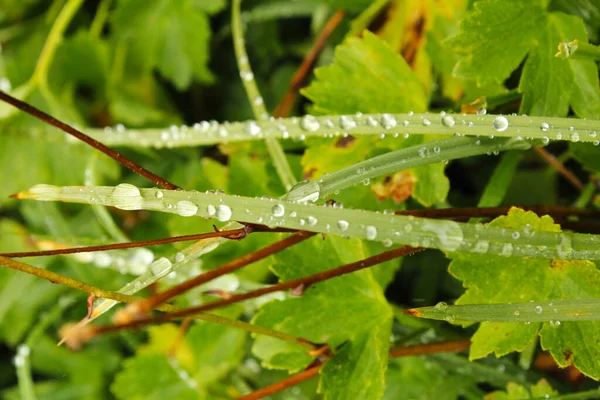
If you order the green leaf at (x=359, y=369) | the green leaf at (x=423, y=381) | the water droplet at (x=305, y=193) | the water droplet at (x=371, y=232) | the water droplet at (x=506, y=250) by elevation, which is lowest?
the green leaf at (x=423, y=381)

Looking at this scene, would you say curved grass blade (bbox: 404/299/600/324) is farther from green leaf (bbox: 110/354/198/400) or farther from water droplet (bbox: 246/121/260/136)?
green leaf (bbox: 110/354/198/400)

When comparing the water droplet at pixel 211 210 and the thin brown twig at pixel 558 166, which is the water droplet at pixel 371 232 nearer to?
the water droplet at pixel 211 210

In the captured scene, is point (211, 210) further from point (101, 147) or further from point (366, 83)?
point (366, 83)

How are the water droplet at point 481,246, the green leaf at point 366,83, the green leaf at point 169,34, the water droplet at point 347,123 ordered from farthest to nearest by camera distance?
the green leaf at point 169,34 < the green leaf at point 366,83 < the water droplet at point 347,123 < the water droplet at point 481,246

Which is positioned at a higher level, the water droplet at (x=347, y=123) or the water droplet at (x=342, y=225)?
the water droplet at (x=347, y=123)

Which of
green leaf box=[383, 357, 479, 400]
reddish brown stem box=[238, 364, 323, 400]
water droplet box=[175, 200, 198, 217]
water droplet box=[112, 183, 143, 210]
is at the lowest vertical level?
green leaf box=[383, 357, 479, 400]

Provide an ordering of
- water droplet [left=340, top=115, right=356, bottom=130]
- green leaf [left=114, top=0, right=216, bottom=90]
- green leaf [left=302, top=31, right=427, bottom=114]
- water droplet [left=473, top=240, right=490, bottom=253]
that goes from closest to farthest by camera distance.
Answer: water droplet [left=473, top=240, right=490, bottom=253] < water droplet [left=340, top=115, right=356, bottom=130] < green leaf [left=302, top=31, right=427, bottom=114] < green leaf [left=114, top=0, right=216, bottom=90]

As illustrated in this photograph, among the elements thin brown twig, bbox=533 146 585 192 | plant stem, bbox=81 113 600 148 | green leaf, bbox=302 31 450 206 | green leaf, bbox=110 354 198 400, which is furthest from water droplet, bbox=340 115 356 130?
green leaf, bbox=110 354 198 400

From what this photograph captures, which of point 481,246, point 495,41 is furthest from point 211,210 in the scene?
point 495,41

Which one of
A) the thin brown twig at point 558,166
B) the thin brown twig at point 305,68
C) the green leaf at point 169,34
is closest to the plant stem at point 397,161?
the thin brown twig at point 558,166
